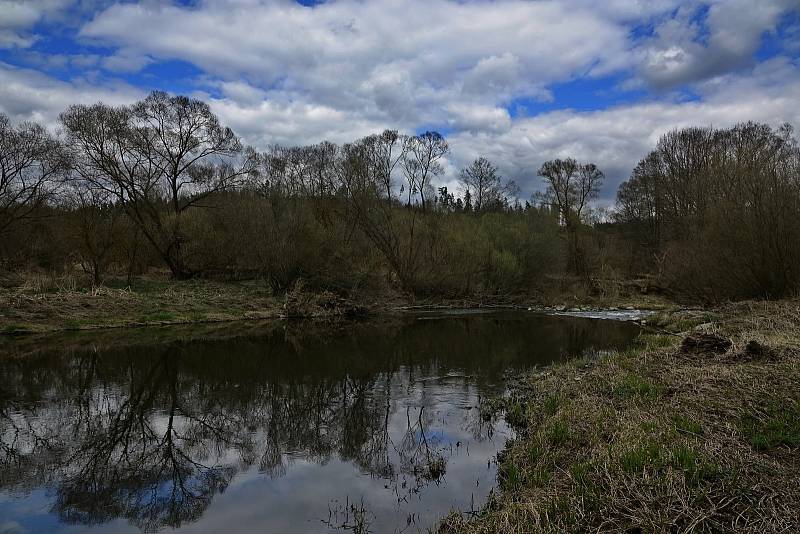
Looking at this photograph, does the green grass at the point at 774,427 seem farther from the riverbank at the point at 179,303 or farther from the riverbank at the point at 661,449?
the riverbank at the point at 179,303

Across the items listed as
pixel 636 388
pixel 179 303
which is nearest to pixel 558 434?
pixel 636 388

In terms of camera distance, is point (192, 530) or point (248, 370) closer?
point (192, 530)

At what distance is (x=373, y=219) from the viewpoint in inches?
1395

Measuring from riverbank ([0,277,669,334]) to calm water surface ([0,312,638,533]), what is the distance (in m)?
2.83

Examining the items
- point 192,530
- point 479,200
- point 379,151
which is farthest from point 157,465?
point 479,200

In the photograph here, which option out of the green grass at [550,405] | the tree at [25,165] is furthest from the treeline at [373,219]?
the green grass at [550,405]

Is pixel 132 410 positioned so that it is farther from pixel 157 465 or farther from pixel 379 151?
pixel 379 151

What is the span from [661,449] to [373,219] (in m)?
30.1

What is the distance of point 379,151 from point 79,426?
28.5 meters

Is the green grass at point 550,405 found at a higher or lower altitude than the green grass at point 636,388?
lower

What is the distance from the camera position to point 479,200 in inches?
1768

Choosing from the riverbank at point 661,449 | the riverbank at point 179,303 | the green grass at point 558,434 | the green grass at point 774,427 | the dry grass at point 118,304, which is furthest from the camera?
the riverbank at point 179,303

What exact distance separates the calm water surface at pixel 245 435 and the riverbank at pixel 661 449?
3.08 ft

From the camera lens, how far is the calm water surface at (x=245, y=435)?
6793 millimetres
